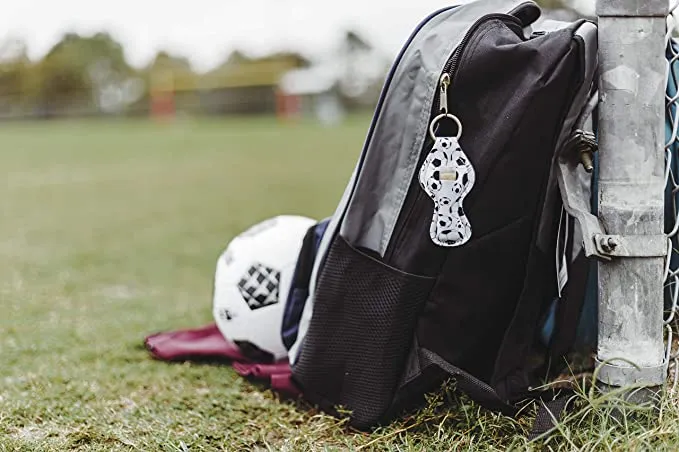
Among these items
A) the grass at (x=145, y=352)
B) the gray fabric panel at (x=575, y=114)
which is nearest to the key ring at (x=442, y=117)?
the gray fabric panel at (x=575, y=114)

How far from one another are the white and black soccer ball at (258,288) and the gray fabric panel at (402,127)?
53cm

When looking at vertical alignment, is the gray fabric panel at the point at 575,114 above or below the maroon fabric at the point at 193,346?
above

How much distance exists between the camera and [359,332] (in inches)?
74.0

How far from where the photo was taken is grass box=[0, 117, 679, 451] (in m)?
1.76

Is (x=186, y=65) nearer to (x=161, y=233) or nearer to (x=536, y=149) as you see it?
(x=161, y=233)

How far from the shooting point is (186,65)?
1483 inches

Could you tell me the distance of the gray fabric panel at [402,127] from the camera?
1.70 meters

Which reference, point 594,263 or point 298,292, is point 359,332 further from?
point 594,263

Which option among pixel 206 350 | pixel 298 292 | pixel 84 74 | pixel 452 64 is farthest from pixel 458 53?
pixel 84 74

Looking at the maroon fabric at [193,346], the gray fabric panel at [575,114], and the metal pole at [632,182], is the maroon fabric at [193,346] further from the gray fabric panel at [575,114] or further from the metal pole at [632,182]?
the metal pole at [632,182]

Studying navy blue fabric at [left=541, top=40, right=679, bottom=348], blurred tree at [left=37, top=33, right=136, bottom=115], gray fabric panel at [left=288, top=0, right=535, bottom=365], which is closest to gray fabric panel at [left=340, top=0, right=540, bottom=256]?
gray fabric panel at [left=288, top=0, right=535, bottom=365]

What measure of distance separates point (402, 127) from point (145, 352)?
1.32 meters

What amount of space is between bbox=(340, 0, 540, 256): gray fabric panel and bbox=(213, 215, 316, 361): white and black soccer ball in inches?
20.7

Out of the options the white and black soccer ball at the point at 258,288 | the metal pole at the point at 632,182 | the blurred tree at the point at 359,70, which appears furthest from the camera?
the blurred tree at the point at 359,70
